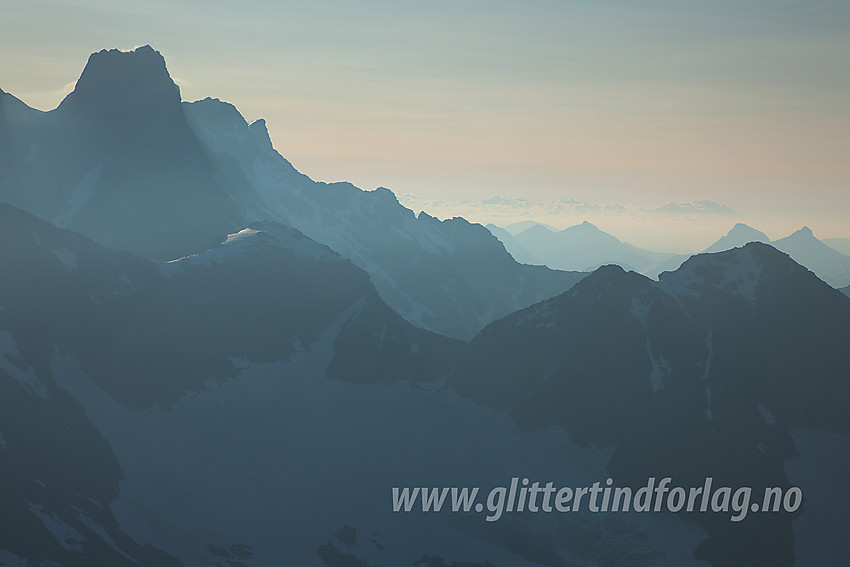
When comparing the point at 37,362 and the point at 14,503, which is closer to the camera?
the point at 14,503

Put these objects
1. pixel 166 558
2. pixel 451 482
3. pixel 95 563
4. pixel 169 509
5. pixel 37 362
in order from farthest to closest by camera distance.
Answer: pixel 451 482 < pixel 37 362 < pixel 169 509 < pixel 166 558 < pixel 95 563

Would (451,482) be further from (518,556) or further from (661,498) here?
(661,498)

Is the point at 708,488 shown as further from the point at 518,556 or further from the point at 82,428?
the point at 82,428

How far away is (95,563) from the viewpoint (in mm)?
140750

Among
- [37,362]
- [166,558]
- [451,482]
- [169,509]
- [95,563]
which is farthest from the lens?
[451,482]

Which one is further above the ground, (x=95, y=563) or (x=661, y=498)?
(x=661, y=498)

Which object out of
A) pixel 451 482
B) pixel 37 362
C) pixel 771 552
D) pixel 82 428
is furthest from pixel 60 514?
pixel 771 552

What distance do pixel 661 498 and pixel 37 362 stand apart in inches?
6380

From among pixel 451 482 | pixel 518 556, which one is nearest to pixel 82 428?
pixel 451 482

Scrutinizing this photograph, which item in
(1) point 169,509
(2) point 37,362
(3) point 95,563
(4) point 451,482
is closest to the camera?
(3) point 95,563

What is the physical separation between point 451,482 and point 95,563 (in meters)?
90.5

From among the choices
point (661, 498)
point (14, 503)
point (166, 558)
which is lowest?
point (166, 558)

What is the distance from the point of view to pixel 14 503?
14212cm

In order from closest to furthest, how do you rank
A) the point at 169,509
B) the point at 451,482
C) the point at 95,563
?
1. the point at 95,563
2. the point at 169,509
3. the point at 451,482
